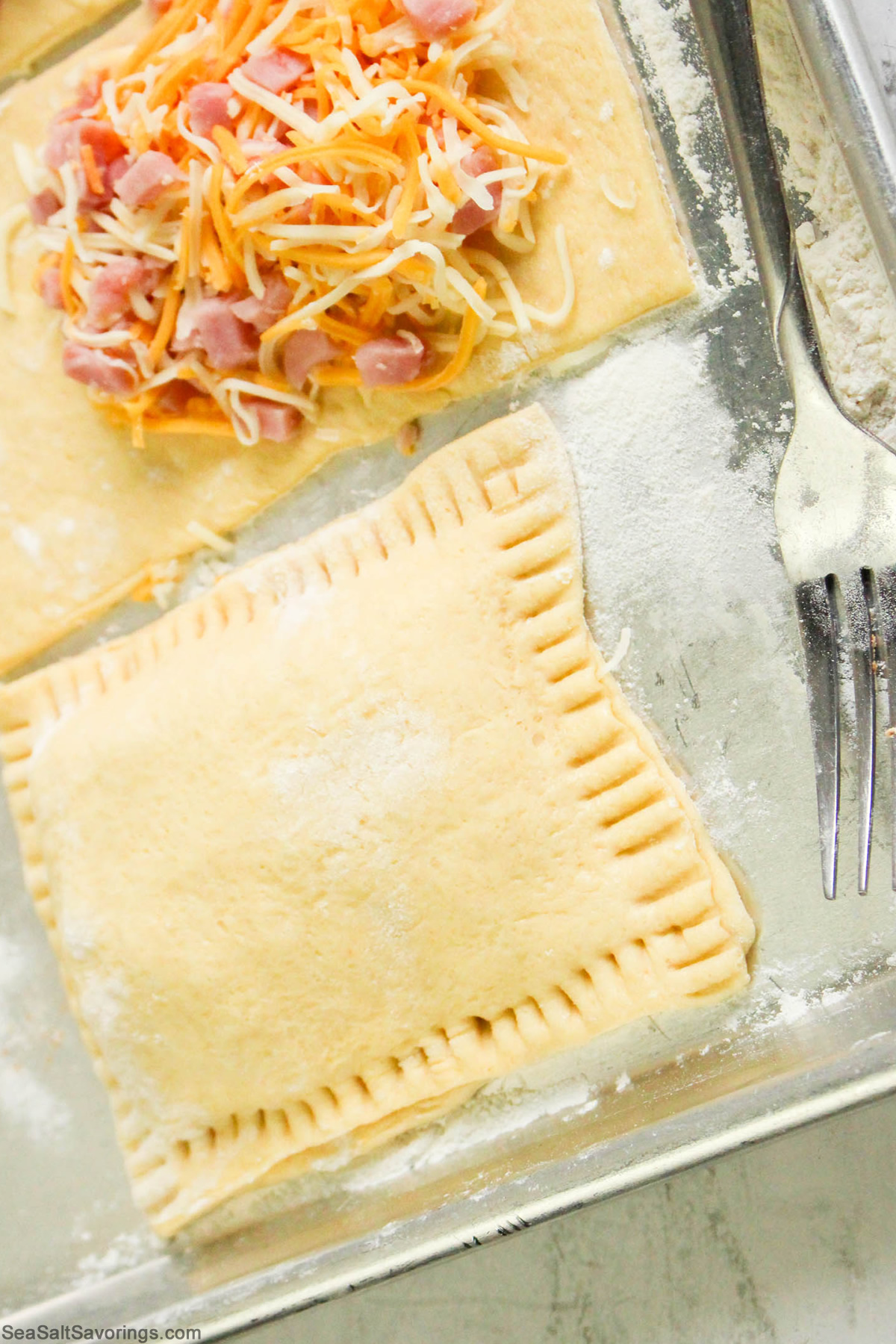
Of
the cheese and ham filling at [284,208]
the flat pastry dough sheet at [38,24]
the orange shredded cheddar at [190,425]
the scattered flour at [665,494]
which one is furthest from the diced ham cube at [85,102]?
the scattered flour at [665,494]

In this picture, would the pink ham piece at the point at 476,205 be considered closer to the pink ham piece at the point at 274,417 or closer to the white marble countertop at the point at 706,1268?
the pink ham piece at the point at 274,417

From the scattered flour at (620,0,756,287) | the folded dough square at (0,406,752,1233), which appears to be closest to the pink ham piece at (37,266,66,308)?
the folded dough square at (0,406,752,1233)

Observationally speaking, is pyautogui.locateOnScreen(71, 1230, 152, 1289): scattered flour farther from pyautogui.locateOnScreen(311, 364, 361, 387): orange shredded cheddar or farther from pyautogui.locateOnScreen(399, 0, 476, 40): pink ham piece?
Answer: pyautogui.locateOnScreen(399, 0, 476, 40): pink ham piece

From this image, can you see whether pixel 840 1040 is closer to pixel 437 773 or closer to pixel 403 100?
pixel 437 773

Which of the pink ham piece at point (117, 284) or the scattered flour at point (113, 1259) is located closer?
the pink ham piece at point (117, 284)

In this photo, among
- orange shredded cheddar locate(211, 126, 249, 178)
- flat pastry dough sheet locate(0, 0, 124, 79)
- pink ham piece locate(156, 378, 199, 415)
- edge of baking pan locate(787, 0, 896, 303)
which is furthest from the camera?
flat pastry dough sheet locate(0, 0, 124, 79)

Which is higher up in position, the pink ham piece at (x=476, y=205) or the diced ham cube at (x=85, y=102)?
the diced ham cube at (x=85, y=102)

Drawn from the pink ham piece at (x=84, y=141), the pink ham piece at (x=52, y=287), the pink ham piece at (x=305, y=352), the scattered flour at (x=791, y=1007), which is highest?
the pink ham piece at (x=84, y=141)

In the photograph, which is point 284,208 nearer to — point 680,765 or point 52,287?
point 52,287
